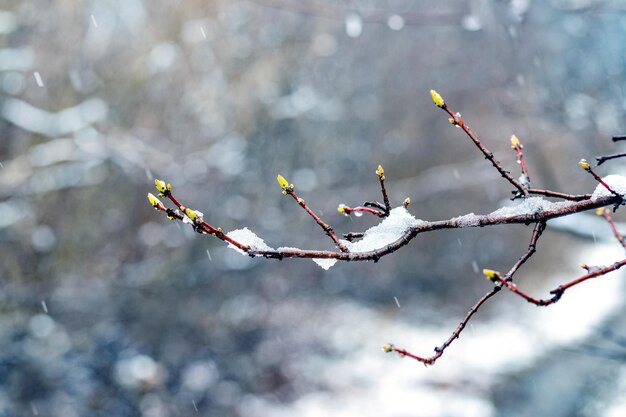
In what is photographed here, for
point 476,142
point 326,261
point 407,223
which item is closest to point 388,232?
point 407,223

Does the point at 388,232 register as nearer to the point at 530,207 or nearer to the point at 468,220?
the point at 468,220

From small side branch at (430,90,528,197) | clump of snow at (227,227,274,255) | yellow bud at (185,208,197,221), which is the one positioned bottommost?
yellow bud at (185,208,197,221)

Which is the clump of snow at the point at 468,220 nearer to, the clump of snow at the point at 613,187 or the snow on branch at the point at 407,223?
the snow on branch at the point at 407,223

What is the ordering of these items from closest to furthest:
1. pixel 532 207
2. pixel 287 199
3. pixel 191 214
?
pixel 191 214 → pixel 532 207 → pixel 287 199

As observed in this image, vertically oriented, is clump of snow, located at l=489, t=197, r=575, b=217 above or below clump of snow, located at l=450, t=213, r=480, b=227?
above

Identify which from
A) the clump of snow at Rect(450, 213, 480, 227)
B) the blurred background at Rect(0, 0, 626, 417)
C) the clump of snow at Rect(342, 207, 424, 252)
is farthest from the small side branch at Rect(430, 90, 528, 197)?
the blurred background at Rect(0, 0, 626, 417)

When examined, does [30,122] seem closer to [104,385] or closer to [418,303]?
[104,385]

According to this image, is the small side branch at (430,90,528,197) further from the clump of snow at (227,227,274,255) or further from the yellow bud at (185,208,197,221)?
the yellow bud at (185,208,197,221)
